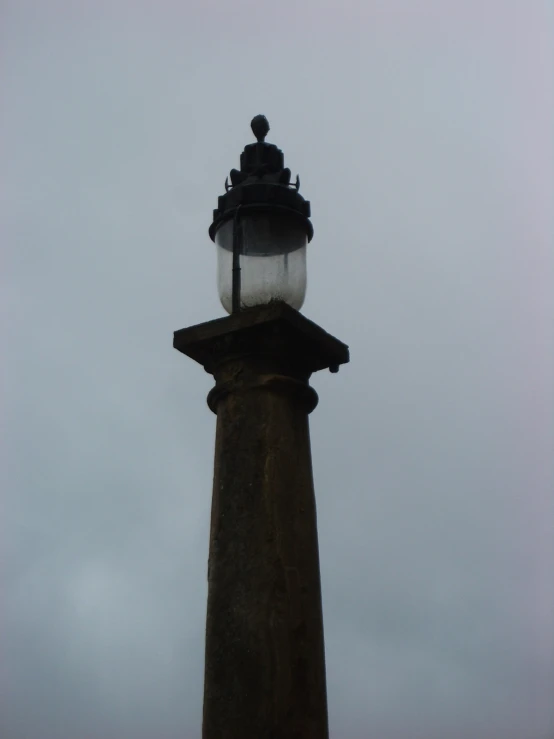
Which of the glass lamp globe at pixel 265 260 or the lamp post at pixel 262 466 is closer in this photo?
the lamp post at pixel 262 466

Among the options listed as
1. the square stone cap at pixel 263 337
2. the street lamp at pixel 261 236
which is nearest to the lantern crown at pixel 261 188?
the street lamp at pixel 261 236

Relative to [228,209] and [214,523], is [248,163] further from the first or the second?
[214,523]

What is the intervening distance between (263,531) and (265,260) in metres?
1.18

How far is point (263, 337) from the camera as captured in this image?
12.9ft

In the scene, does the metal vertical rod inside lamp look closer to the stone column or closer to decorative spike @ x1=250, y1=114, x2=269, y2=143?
the stone column

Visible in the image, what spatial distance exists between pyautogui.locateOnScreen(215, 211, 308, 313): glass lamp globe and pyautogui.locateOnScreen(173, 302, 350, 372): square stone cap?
15 cm

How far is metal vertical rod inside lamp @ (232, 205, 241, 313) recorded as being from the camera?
4.07 meters

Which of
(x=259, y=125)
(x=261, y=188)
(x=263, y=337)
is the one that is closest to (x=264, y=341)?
(x=263, y=337)

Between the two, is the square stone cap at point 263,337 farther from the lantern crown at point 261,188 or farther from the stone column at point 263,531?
the lantern crown at point 261,188

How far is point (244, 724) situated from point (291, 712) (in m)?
0.17

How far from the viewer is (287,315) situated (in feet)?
12.8

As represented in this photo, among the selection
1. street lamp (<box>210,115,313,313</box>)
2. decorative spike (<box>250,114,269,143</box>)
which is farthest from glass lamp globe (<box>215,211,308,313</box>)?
decorative spike (<box>250,114,269,143</box>)

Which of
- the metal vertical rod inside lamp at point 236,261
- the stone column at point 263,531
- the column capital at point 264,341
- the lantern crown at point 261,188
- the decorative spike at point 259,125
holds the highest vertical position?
the decorative spike at point 259,125

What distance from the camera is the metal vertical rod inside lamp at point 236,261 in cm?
407
